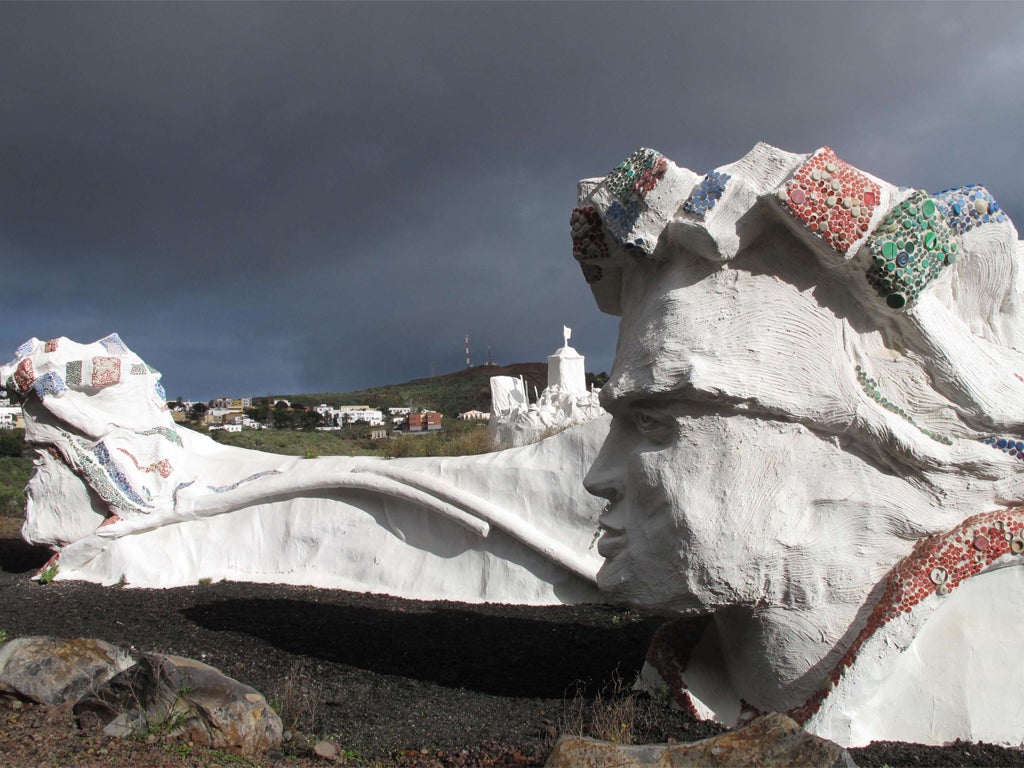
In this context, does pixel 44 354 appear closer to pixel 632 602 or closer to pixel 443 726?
pixel 443 726

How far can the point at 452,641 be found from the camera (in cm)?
511

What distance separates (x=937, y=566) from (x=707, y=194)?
1580 millimetres

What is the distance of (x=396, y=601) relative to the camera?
6.42 m

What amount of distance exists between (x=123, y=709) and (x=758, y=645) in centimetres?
250

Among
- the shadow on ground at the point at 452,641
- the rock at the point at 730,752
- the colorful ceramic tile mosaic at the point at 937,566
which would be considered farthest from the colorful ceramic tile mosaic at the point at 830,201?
the shadow on ground at the point at 452,641

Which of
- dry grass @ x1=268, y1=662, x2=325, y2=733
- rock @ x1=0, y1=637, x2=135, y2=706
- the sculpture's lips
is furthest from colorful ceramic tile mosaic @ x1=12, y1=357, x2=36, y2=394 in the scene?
the sculpture's lips

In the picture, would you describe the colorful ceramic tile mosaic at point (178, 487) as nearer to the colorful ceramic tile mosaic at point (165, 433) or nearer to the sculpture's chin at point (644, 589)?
the colorful ceramic tile mosaic at point (165, 433)

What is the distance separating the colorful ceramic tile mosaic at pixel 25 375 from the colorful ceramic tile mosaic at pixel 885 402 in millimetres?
7625

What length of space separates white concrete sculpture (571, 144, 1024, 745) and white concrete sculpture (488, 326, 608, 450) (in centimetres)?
875

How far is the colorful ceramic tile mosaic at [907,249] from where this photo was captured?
293cm

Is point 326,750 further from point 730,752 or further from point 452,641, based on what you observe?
point 452,641

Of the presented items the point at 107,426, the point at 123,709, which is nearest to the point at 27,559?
the point at 107,426

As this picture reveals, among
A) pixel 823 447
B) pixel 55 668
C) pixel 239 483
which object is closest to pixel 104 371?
pixel 239 483

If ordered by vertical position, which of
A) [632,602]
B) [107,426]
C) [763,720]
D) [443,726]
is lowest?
[443,726]
